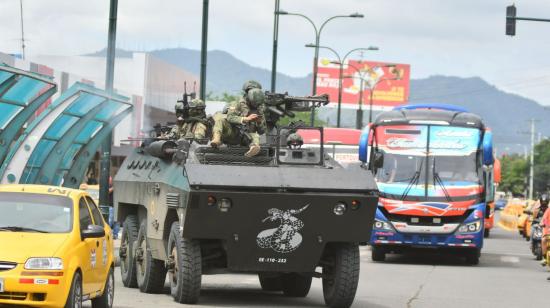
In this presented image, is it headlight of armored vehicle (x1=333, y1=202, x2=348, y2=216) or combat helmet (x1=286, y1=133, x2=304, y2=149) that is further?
combat helmet (x1=286, y1=133, x2=304, y2=149)

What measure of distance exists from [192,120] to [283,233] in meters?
3.51

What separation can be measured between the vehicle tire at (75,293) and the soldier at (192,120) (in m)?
5.75

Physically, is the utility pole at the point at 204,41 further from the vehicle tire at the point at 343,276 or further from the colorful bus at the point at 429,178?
the vehicle tire at the point at 343,276

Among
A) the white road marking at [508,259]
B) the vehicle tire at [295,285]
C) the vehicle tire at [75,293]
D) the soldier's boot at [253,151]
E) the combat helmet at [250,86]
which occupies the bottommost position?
the white road marking at [508,259]

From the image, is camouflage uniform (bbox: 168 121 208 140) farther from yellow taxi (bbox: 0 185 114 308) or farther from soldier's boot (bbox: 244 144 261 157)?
yellow taxi (bbox: 0 185 114 308)

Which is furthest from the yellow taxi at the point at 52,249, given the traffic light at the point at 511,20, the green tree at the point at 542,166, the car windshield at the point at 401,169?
the green tree at the point at 542,166

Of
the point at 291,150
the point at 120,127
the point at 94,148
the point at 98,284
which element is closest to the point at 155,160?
the point at 291,150

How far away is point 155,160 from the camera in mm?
17953

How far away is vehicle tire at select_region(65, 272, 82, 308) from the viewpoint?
12.3 metres

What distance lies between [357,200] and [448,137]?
1225 cm

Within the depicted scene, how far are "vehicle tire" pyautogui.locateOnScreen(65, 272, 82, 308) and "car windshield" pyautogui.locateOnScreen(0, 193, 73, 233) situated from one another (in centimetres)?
56

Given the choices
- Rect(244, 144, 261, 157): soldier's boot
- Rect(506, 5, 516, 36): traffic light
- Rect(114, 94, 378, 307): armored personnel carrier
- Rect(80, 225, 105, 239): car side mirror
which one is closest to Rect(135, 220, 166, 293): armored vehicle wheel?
Rect(114, 94, 378, 307): armored personnel carrier

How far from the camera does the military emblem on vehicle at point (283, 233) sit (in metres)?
15.5

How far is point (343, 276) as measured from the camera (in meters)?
15.8
